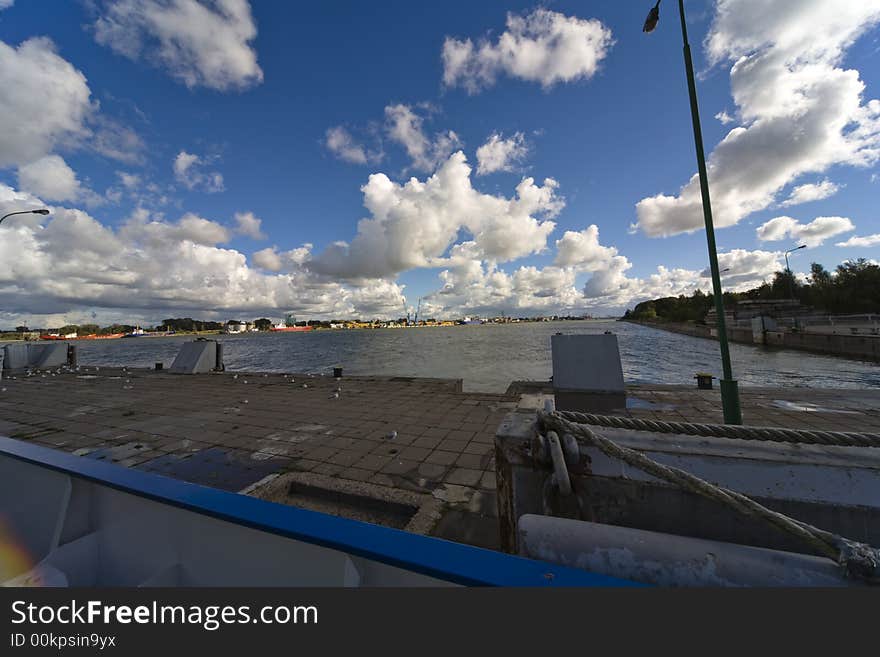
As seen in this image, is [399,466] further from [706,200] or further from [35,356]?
[35,356]

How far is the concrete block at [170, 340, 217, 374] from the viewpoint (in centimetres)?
1455

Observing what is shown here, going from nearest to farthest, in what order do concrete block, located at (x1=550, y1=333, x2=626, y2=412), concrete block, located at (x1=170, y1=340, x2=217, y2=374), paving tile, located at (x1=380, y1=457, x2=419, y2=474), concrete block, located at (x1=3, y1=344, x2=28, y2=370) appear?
1. paving tile, located at (x1=380, y1=457, x2=419, y2=474)
2. concrete block, located at (x1=550, y1=333, x2=626, y2=412)
3. concrete block, located at (x1=170, y1=340, x2=217, y2=374)
4. concrete block, located at (x1=3, y1=344, x2=28, y2=370)

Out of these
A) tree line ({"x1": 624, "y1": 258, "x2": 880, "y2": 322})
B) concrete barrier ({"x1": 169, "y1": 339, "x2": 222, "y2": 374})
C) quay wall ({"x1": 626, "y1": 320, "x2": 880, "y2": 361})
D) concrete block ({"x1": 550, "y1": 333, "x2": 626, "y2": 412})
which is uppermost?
tree line ({"x1": 624, "y1": 258, "x2": 880, "y2": 322})

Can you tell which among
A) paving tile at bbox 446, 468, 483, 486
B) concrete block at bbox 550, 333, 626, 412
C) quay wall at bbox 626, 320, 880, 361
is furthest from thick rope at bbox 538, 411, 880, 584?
quay wall at bbox 626, 320, 880, 361

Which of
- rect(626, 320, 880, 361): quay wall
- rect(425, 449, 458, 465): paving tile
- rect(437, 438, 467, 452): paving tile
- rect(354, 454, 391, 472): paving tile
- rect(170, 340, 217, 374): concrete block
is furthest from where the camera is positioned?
rect(626, 320, 880, 361): quay wall

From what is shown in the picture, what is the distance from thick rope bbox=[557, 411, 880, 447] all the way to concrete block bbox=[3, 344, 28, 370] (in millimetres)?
29348

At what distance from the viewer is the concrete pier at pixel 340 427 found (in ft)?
13.2

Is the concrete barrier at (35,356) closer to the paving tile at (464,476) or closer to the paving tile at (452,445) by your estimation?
the paving tile at (452,445)

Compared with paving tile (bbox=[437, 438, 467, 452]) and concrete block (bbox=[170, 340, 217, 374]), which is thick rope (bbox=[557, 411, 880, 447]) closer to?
paving tile (bbox=[437, 438, 467, 452])

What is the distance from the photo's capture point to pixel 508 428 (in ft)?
6.75

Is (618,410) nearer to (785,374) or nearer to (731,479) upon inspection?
(731,479)

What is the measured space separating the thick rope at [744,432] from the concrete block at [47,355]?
94.8 ft

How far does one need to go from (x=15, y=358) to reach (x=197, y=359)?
45.0 ft

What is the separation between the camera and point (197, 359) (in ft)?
48.3
